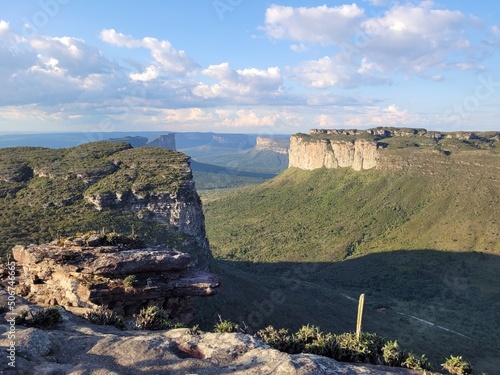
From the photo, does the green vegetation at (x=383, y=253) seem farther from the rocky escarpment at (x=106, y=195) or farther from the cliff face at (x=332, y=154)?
the rocky escarpment at (x=106, y=195)

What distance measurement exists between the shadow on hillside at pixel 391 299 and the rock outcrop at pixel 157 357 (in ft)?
77.0

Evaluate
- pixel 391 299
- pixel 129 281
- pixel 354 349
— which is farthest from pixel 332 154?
pixel 354 349

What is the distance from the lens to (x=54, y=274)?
75.2ft

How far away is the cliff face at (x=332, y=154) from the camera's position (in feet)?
471

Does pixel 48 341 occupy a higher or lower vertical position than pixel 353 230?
higher

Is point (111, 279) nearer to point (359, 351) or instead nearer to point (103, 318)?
point (103, 318)

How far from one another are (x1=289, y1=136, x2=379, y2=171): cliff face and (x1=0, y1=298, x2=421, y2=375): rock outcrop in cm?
13498

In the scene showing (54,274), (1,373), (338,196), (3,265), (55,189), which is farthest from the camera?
(338,196)

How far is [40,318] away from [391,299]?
243ft

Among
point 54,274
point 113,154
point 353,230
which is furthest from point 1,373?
point 353,230

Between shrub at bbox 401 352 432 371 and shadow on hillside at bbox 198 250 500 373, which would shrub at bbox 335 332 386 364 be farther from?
shadow on hillside at bbox 198 250 500 373

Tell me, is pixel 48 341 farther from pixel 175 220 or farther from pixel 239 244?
pixel 239 244

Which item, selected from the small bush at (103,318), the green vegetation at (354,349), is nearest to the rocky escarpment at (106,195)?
the small bush at (103,318)

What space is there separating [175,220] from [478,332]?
177ft
